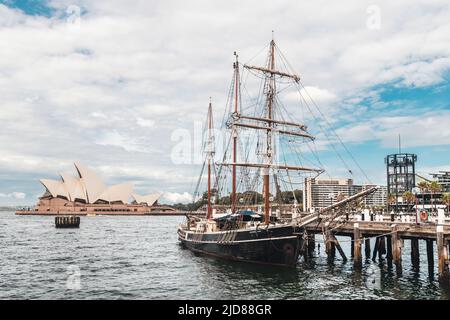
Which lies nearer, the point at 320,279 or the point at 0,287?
the point at 0,287

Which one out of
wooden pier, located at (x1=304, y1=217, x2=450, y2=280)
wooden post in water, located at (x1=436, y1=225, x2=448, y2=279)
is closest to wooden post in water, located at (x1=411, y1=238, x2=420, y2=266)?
wooden pier, located at (x1=304, y1=217, x2=450, y2=280)

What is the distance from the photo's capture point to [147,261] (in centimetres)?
4181

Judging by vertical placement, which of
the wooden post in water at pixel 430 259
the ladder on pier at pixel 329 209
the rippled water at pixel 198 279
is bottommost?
the rippled water at pixel 198 279

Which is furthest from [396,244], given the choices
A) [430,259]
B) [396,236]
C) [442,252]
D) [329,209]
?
[329,209]

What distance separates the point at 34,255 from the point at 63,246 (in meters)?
10.3

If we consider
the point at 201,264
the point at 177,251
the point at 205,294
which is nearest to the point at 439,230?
the point at 205,294

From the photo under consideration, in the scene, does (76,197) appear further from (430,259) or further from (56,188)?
(430,259)

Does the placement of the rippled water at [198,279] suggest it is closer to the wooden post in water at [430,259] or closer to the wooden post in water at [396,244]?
the wooden post in water at [430,259]

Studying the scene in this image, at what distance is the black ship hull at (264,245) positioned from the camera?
1340 inches

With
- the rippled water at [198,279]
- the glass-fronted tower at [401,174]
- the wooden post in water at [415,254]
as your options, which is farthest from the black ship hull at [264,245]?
the glass-fronted tower at [401,174]

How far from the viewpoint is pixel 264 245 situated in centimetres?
3472
